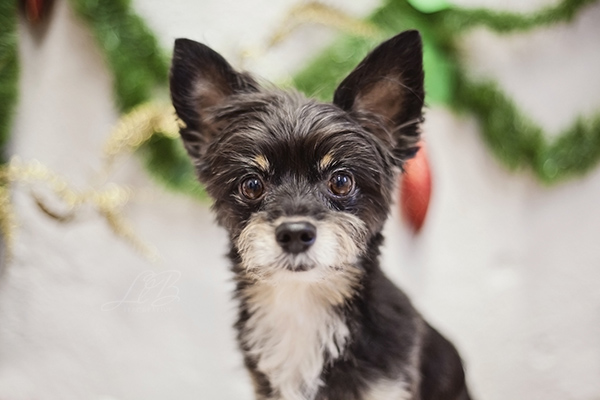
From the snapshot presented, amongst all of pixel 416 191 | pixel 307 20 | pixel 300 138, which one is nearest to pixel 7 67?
pixel 307 20

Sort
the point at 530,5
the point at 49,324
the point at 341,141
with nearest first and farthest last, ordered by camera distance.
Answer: the point at 341,141
the point at 49,324
the point at 530,5

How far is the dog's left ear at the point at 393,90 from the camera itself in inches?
47.8

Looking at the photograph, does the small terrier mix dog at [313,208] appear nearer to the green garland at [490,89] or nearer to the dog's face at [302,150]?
the dog's face at [302,150]

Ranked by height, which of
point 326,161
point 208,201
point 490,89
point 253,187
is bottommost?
point 208,201

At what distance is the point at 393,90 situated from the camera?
1.29 metres

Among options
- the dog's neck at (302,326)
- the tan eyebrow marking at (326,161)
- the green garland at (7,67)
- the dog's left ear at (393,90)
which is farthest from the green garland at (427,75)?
the dog's neck at (302,326)

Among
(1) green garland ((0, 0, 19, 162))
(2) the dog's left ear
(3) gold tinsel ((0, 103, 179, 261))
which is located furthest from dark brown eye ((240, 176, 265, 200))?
A: (1) green garland ((0, 0, 19, 162))

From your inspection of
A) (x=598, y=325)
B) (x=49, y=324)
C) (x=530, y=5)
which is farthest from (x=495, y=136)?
(x=49, y=324)

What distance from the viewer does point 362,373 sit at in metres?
1.34

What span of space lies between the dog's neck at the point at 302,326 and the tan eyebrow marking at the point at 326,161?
0.26 m

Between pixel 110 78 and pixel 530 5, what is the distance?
157cm

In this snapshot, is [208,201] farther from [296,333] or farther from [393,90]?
[393,90]

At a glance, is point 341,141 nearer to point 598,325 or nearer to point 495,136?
point 495,136

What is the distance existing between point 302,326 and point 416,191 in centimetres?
74
